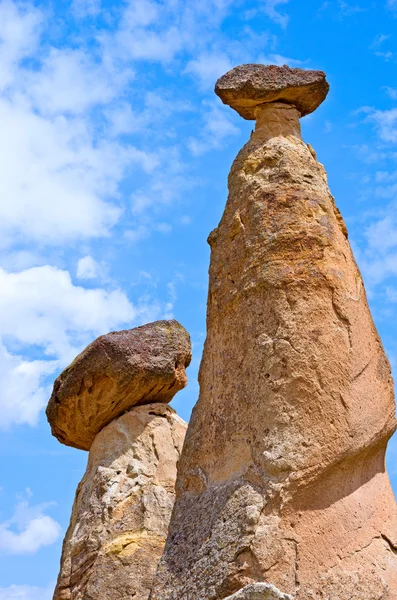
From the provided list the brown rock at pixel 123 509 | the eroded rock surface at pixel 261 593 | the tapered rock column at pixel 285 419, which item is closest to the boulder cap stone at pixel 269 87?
the tapered rock column at pixel 285 419

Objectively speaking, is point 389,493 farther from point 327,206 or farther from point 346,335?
point 327,206

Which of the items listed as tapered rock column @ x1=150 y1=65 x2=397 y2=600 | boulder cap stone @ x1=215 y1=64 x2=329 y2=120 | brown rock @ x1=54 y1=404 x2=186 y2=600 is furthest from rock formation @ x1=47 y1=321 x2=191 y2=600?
boulder cap stone @ x1=215 y1=64 x2=329 y2=120

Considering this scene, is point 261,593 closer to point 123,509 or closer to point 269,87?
point 269,87

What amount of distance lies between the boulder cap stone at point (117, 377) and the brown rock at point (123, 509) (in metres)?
0.15

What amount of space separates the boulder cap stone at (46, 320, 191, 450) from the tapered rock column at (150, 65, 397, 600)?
290 cm

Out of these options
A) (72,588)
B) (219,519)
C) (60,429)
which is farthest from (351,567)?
(60,429)

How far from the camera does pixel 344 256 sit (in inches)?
239

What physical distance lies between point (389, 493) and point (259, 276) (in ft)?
4.79

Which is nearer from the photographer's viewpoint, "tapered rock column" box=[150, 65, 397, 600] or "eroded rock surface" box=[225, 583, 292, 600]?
"eroded rock surface" box=[225, 583, 292, 600]

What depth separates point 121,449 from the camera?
9.25 meters

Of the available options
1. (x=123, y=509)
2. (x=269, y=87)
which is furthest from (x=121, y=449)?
(x=269, y=87)

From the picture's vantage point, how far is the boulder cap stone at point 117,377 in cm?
920

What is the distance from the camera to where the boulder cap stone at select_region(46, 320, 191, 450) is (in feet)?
30.2

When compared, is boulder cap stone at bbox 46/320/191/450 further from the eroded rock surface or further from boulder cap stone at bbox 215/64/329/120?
the eroded rock surface
